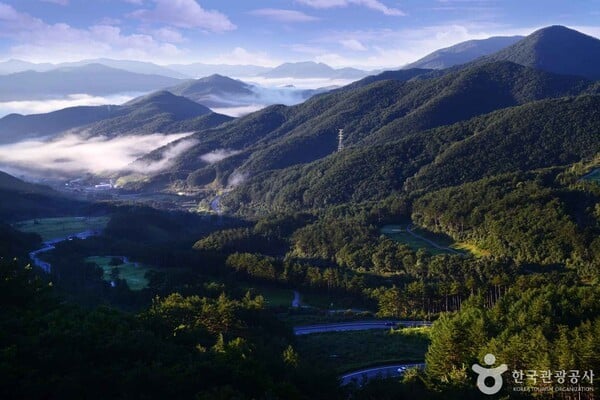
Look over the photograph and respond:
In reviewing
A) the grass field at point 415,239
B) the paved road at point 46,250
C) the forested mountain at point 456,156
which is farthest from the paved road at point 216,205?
the grass field at point 415,239

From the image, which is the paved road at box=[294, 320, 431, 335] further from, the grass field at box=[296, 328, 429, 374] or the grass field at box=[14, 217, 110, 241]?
the grass field at box=[14, 217, 110, 241]

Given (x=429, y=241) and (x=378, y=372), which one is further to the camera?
(x=429, y=241)

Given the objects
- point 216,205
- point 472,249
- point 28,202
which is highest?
point 28,202

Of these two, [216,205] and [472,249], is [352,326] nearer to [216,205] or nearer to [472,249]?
[472,249]

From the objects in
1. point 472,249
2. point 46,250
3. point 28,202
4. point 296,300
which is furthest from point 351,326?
point 28,202

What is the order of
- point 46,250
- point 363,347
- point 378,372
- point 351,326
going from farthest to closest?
point 46,250 → point 351,326 → point 363,347 → point 378,372

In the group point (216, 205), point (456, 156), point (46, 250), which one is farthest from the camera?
point (216, 205)

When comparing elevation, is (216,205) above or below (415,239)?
above
